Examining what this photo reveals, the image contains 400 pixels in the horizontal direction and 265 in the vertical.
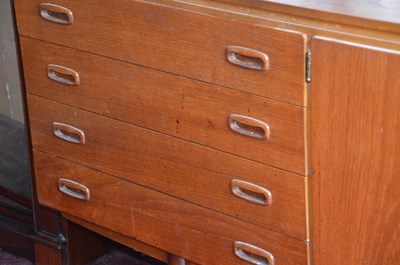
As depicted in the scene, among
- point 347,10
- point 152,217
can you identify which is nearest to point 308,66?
point 347,10

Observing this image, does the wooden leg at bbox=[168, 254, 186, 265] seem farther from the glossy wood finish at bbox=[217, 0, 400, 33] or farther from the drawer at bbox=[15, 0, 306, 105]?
the glossy wood finish at bbox=[217, 0, 400, 33]

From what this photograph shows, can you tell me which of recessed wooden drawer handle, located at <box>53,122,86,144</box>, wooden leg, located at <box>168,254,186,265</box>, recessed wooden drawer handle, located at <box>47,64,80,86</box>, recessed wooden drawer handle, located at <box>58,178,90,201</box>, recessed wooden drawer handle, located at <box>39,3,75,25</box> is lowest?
wooden leg, located at <box>168,254,186,265</box>

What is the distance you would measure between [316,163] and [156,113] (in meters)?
0.43

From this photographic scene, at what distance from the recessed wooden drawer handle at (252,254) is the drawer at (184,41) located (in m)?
0.38

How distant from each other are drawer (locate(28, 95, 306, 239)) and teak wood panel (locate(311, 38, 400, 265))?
71 mm

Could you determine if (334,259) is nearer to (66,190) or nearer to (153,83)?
(153,83)

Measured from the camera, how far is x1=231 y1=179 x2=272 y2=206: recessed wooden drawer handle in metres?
1.94

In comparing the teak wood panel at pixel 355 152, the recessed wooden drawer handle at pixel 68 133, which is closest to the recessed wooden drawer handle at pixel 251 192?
the teak wood panel at pixel 355 152

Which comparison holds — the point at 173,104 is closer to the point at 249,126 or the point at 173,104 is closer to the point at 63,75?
the point at 249,126

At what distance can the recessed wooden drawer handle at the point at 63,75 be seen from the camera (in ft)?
7.30

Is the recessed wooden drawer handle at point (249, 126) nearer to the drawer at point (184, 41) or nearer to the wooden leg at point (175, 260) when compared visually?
the drawer at point (184, 41)

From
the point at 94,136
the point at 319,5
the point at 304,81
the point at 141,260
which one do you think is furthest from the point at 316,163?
the point at 141,260

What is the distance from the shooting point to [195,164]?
2.05 m

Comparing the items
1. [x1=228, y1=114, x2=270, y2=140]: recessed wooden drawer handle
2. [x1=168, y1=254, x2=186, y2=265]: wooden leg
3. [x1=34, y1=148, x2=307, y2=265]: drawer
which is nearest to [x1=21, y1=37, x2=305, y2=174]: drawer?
[x1=228, y1=114, x2=270, y2=140]: recessed wooden drawer handle
